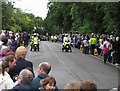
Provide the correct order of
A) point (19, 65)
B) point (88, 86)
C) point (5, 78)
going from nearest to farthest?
1. point (88, 86)
2. point (5, 78)
3. point (19, 65)

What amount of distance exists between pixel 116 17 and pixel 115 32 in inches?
48.4

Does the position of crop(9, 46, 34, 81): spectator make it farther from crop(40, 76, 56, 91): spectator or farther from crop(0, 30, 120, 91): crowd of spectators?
crop(40, 76, 56, 91): spectator

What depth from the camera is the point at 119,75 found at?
2166cm

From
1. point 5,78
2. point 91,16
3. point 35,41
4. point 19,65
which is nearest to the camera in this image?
point 5,78

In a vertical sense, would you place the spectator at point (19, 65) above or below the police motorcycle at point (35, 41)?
above

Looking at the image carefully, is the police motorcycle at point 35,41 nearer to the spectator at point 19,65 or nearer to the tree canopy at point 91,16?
the tree canopy at point 91,16

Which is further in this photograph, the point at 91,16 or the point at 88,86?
the point at 91,16

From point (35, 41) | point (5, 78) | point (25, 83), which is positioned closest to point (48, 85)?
point (25, 83)

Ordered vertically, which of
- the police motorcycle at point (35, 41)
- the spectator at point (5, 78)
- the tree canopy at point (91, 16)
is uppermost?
the tree canopy at point (91, 16)

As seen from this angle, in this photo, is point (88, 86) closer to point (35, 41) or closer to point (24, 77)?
point (24, 77)

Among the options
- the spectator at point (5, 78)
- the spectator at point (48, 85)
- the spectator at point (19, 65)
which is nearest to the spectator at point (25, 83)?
the spectator at point (48, 85)

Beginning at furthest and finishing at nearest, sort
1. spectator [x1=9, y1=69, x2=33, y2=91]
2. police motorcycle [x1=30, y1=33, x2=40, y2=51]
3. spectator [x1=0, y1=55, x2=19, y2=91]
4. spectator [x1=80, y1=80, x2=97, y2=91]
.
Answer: police motorcycle [x1=30, y1=33, x2=40, y2=51] → spectator [x1=0, y1=55, x2=19, y2=91] → spectator [x1=9, y1=69, x2=33, y2=91] → spectator [x1=80, y1=80, x2=97, y2=91]

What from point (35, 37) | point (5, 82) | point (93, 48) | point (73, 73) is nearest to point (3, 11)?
point (35, 37)

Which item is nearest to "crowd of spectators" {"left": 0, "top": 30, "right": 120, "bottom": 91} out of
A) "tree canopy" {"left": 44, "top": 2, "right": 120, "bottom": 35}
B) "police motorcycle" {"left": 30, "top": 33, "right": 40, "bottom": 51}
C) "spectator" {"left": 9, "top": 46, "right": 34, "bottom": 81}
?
"spectator" {"left": 9, "top": 46, "right": 34, "bottom": 81}
